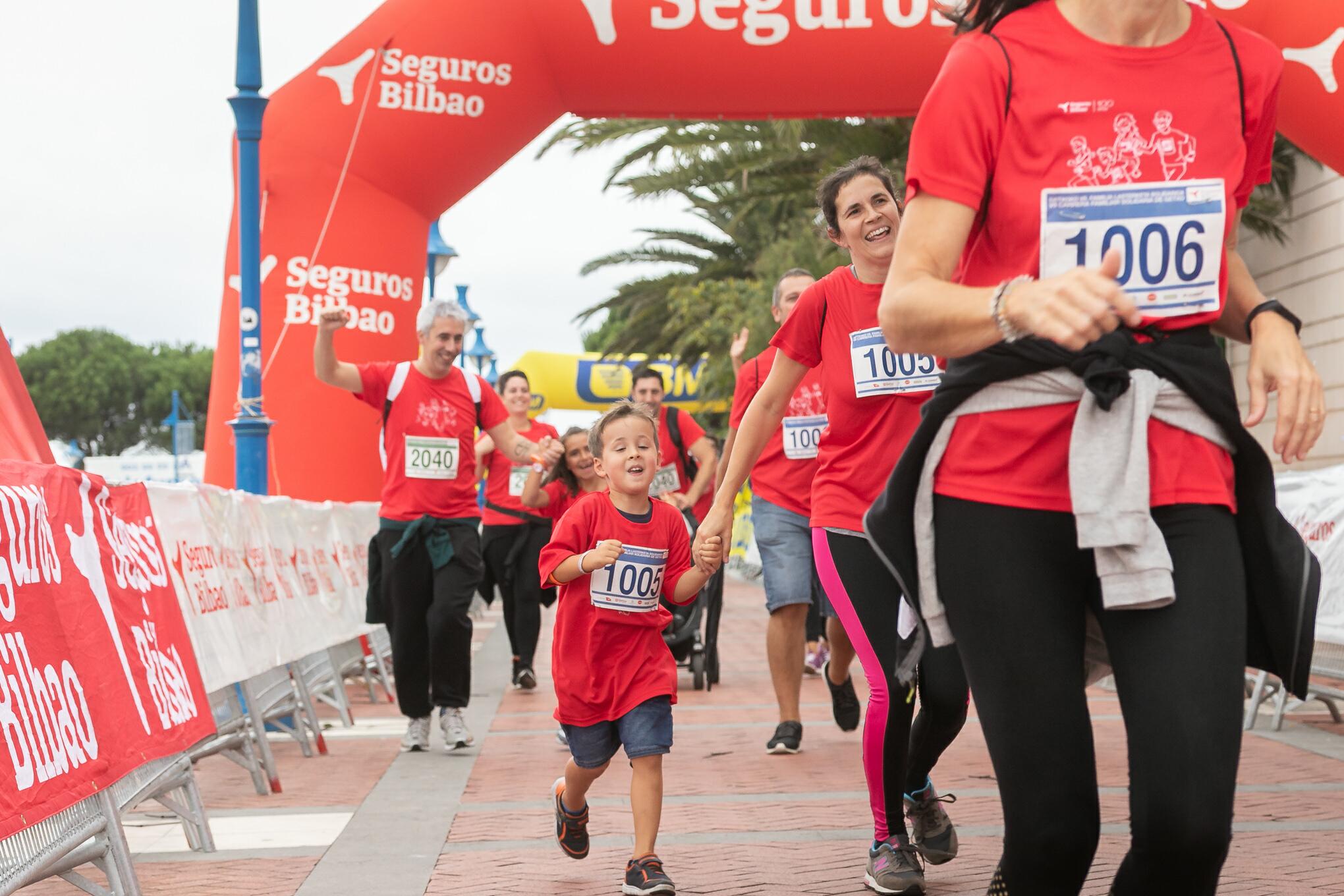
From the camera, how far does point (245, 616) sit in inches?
276

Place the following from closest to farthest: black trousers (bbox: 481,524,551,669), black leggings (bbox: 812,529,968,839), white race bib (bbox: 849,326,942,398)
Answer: black leggings (bbox: 812,529,968,839)
white race bib (bbox: 849,326,942,398)
black trousers (bbox: 481,524,551,669)

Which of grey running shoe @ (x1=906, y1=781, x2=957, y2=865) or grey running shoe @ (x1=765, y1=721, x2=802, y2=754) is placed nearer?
grey running shoe @ (x1=906, y1=781, x2=957, y2=865)

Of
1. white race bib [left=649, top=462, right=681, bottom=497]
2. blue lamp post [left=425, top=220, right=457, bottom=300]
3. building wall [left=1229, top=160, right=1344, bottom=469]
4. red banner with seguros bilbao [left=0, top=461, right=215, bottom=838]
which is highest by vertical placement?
blue lamp post [left=425, top=220, right=457, bottom=300]

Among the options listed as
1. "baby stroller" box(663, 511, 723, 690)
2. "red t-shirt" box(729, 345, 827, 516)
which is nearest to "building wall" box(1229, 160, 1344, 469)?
"baby stroller" box(663, 511, 723, 690)

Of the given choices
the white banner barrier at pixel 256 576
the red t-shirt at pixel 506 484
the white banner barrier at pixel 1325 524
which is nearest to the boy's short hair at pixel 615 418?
the white banner barrier at pixel 256 576

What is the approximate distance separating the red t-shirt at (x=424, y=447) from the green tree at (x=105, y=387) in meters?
85.6

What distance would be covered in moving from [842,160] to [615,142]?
180 inches

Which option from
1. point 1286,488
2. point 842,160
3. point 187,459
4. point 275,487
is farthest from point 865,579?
point 187,459

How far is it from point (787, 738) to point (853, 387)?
9.49 feet

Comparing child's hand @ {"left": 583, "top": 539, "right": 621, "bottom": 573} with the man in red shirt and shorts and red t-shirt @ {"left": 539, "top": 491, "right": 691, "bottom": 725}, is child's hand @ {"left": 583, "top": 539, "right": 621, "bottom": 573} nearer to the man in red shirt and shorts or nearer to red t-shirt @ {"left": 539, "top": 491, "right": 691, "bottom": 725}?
red t-shirt @ {"left": 539, "top": 491, "right": 691, "bottom": 725}

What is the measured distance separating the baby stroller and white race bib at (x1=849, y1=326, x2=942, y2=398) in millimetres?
5514

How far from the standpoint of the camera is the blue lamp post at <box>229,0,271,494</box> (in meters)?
9.79

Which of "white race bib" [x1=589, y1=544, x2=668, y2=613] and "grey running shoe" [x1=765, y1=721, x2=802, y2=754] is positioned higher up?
"white race bib" [x1=589, y1=544, x2=668, y2=613]

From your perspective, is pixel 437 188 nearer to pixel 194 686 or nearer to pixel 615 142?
pixel 194 686
